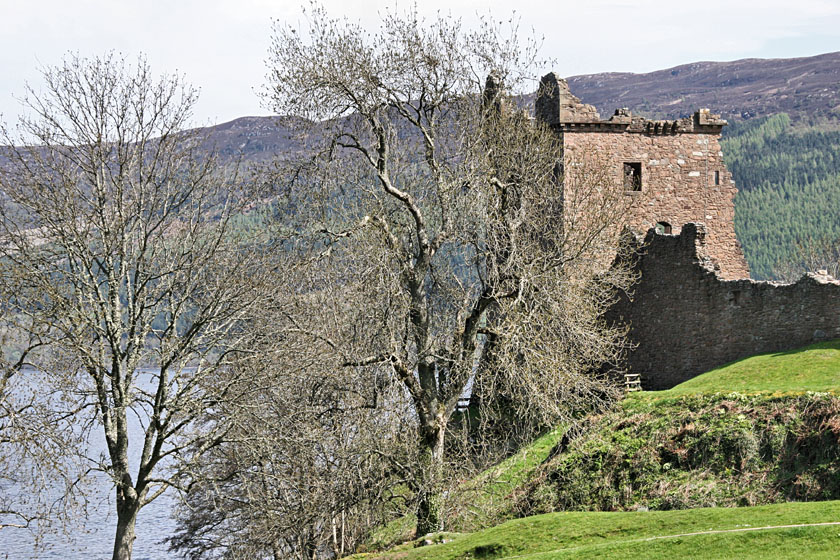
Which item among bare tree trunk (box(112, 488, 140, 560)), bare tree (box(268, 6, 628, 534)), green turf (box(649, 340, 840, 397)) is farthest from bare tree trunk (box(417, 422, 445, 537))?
green turf (box(649, 340, 840, 397))

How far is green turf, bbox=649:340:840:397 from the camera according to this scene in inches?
1062

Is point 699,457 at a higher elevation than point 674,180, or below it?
below

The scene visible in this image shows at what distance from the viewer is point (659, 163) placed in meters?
42.3

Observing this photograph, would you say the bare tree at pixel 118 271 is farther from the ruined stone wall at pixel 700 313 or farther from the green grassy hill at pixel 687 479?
the ruined stone wall at pixel 700 313

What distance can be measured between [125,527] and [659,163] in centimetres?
2856

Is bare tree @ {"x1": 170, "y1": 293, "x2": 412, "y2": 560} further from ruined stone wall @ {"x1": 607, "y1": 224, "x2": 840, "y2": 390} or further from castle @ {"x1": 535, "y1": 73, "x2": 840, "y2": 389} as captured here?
castle @ {"x1": 535, "y1": 73, "x2": 840, "y2": 389}

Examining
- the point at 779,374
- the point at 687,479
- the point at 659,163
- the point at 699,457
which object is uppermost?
the point at 659,163

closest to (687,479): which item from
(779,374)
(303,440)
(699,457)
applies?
(699,457)

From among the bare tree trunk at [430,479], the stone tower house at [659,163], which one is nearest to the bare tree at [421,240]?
the bare tree trunk at [430,479]

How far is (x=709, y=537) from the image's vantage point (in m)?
16.8

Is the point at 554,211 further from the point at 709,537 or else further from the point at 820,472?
the point at 709,537

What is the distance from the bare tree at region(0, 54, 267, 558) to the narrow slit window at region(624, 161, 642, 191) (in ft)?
68.9

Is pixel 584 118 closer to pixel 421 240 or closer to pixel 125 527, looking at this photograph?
pixel 421 240

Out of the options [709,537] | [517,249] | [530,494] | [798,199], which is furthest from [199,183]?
[798,199]
